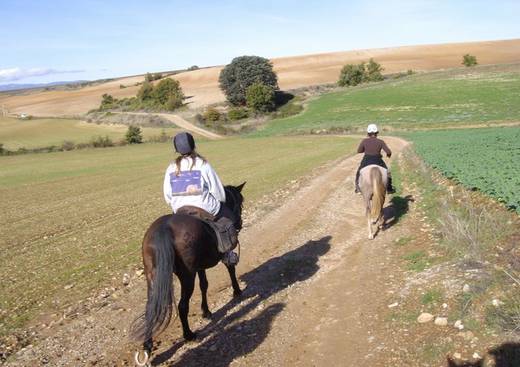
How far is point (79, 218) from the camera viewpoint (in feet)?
61.0

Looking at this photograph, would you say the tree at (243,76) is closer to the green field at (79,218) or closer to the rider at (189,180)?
the green field at (79,218)

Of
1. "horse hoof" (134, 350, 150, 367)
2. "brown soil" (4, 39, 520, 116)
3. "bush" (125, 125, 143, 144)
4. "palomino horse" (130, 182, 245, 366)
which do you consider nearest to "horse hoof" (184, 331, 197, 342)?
"palomino horse" (130, 182, 245, 366)

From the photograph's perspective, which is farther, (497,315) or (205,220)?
(205,220)

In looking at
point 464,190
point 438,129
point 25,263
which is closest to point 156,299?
point 25,263

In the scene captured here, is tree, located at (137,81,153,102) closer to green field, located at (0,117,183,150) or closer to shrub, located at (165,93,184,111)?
shrub, located at (165,93,184,111)

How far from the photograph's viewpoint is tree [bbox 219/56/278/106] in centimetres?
8500

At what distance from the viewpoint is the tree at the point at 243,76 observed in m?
85.0

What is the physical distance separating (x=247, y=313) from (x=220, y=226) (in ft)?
4.99

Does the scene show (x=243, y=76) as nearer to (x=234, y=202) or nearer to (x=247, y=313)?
(x=234, y=202)

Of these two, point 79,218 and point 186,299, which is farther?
point 79,218

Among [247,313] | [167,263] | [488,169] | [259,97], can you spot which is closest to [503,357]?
[247,313]

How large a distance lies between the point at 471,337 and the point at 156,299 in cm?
379

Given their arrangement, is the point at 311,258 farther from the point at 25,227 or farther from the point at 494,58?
the point at 494,58

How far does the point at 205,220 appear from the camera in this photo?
7055mm
